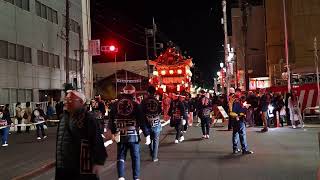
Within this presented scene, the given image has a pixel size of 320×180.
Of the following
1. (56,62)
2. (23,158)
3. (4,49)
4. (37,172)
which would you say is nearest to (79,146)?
(37,172)

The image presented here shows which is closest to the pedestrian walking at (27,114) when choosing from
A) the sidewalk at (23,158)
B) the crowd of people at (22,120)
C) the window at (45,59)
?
the crowd of people at (22,120)

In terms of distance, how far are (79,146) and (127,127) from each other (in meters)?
3.77

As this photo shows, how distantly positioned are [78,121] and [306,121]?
72.7 feet

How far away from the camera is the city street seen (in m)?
11.0

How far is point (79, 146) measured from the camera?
6.17 metres

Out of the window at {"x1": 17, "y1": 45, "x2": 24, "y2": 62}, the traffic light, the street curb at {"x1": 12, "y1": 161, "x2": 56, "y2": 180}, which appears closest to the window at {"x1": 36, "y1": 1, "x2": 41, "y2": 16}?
the window at {"x1": 17, "y1": 45, "x2": 24, "y2": 62}

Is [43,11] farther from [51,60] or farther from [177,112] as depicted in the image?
[177,112]

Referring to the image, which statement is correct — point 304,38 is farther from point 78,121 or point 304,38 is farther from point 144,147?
point 78,121

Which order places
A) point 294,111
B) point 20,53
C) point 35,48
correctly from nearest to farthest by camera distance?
point 294,111
point 20,53
point 35,48

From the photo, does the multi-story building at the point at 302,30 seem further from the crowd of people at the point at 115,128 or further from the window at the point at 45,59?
the crowd of people at the point at 115,128

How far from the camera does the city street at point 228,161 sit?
11.0 meters

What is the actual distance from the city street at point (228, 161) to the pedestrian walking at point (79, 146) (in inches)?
188

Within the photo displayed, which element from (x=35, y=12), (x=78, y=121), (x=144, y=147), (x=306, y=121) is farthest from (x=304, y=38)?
(x=78, y=121)

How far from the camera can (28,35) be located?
3831 centimetres
